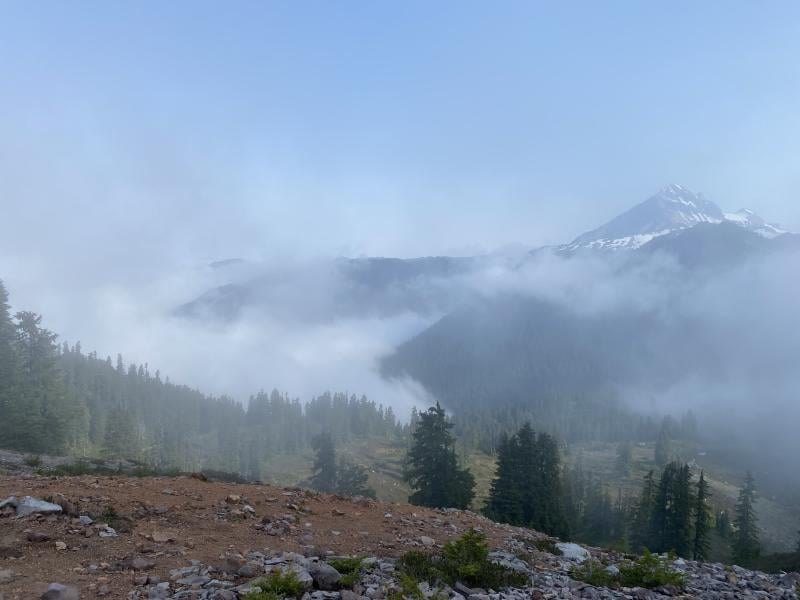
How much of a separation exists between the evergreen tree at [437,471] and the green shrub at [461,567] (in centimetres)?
2905

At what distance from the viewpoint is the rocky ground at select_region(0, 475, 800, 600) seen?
10.1 m

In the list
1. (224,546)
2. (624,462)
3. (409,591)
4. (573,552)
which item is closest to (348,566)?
(409,591)

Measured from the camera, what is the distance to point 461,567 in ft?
39.2

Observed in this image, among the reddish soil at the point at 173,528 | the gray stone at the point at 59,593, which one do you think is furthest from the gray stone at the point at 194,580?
the gray stone at the point at 59,593

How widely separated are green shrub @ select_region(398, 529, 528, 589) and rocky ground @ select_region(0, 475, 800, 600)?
0.38 m

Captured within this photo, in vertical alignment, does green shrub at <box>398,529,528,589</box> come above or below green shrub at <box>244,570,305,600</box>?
below

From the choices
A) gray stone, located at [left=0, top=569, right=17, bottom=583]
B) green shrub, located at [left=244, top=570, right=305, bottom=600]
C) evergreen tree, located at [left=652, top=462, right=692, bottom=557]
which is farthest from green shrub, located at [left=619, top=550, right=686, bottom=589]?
evergreen tree, located at [left=652, top=462, right=692, bottom=557]

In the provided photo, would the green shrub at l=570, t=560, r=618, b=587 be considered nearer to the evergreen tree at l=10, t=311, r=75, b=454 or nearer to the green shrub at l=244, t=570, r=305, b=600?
the green shrub at l=244, t=570, r=305, b=600

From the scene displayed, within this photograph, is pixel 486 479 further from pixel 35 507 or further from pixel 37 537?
pixel 37 537

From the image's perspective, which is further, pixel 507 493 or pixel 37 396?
pixel 507 493

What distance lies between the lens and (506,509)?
47.8m

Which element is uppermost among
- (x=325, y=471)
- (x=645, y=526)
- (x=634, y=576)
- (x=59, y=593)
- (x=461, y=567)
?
(x=461, y=567)

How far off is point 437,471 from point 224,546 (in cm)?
3254

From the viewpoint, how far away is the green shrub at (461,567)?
11.8 metres
